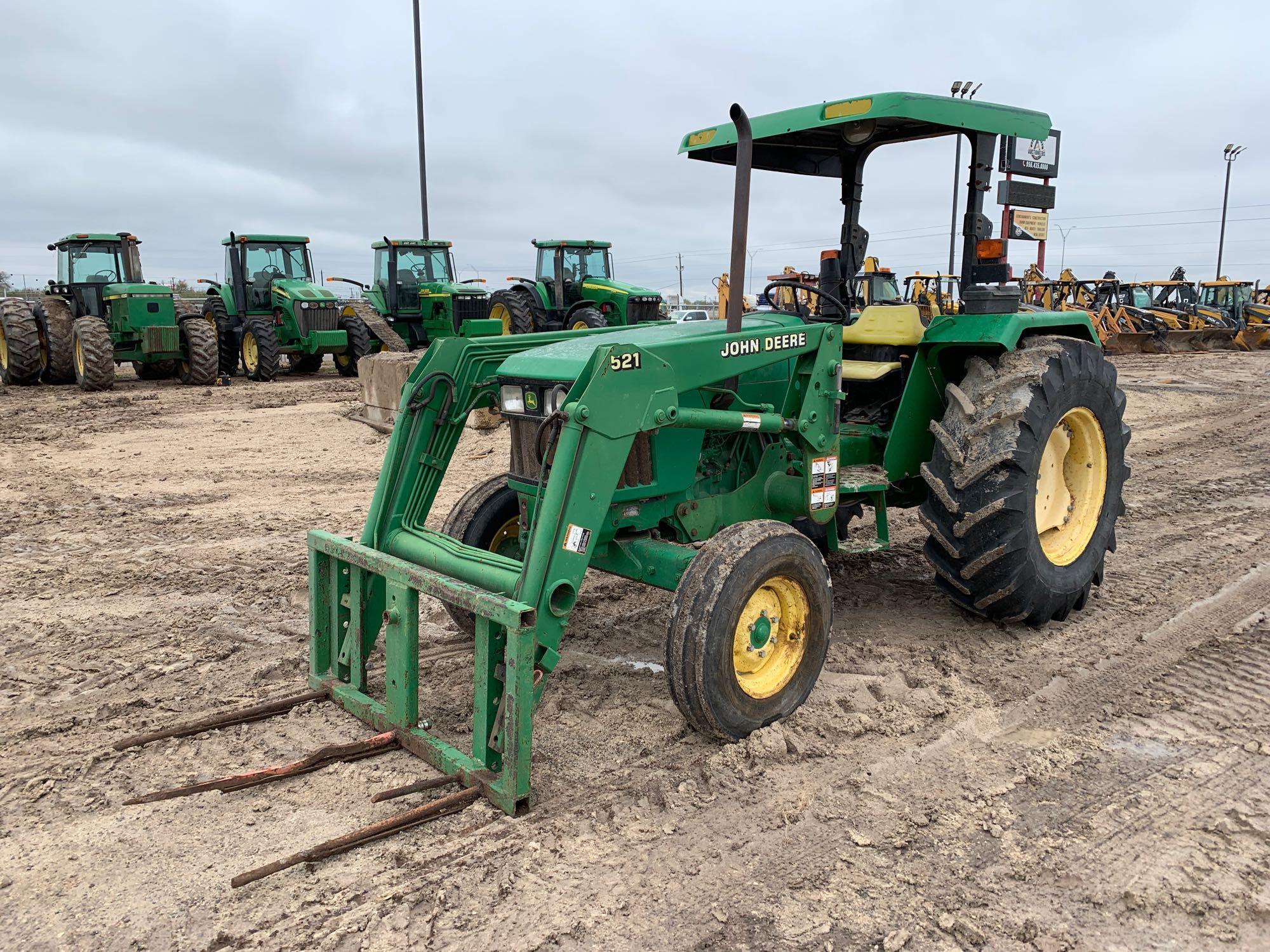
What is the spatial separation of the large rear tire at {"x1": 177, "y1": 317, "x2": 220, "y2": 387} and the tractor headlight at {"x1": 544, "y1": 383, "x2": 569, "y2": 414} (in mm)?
14840

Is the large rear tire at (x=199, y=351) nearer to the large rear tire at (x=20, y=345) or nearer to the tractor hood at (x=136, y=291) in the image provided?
the tractor hood at (x=136, y=291)

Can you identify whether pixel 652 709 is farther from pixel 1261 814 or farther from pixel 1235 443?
pixel 1235 443

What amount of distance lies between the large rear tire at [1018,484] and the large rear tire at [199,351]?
15.0 m

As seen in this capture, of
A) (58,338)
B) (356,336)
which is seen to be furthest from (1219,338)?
(58,338)

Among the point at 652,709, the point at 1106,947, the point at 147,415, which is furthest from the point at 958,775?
the point at 147,415

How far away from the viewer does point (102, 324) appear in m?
15.9

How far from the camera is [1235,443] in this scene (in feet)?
35.7

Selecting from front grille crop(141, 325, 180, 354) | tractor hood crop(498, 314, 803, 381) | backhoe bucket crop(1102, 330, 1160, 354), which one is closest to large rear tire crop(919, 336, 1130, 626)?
tractor hood crop(498, 314, 803, 381)

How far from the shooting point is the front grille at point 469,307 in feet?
62.5

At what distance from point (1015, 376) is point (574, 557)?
244cm

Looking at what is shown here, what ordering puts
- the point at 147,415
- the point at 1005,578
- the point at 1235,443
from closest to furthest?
the point at 1005,578, the point at 1235,443, the point at 147,415

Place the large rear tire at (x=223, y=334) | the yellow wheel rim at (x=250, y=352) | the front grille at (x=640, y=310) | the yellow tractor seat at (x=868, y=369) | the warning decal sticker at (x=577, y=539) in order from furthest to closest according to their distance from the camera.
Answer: the front grille at (x=640, y=310) < the large rear tire at (x=223, y=334) < the yellow wheel rim at (x=250, y=352) < the yellow tractor seat at (x=868, y=369) < the warning decal sticker at (x=577, y=539)

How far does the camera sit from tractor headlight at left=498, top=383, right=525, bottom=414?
3932 millimetres

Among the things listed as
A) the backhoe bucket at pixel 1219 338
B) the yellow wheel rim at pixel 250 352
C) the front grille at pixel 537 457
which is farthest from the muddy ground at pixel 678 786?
the backhoe bucket at pixel 1219 338
